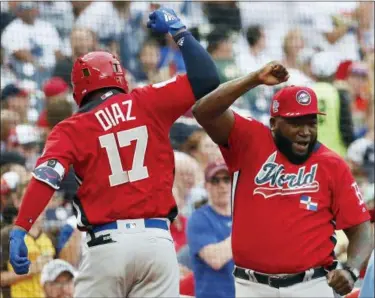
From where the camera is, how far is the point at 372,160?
35.4 feet

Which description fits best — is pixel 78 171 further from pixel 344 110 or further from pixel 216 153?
pixel 344 110

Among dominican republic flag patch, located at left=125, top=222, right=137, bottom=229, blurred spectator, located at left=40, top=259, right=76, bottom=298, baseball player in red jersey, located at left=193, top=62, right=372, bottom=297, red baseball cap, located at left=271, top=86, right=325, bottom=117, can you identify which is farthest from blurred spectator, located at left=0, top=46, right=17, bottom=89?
dominican republic flag patch, located at left=125, top=222, right=137, bottom=229

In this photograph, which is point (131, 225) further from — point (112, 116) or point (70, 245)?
point (70, 245)

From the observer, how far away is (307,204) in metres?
6.73

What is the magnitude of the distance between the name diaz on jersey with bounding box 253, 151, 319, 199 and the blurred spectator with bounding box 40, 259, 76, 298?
221cm

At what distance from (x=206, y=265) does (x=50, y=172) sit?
2452 millimetres

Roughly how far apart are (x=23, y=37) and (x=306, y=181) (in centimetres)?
422

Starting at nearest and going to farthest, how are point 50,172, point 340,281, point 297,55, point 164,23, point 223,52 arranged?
point 50,172 → point 164,23 → point 340,281 → point 223,52 → point 297,55

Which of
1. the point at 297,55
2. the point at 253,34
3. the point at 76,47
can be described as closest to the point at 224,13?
the point at 253,34

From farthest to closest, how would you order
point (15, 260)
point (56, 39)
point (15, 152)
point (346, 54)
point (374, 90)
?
1. point (346, 54)
2. point (374, 90)
3. point (56, 39)
4. point (15, 152)
5. point (15, 260)

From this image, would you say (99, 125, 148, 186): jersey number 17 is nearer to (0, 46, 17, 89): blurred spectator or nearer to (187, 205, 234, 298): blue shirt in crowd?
(187, 205, 234, 298): blue shirt in crowd

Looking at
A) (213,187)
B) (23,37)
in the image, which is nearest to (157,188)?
(213,187)

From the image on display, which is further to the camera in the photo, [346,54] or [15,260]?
[346,54]

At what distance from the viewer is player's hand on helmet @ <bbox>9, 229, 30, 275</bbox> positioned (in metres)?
5.89
